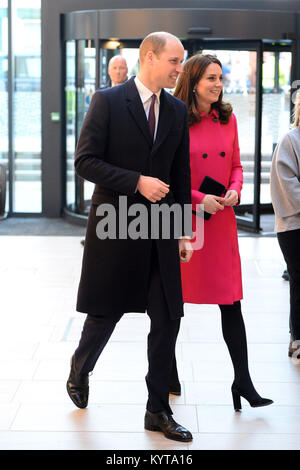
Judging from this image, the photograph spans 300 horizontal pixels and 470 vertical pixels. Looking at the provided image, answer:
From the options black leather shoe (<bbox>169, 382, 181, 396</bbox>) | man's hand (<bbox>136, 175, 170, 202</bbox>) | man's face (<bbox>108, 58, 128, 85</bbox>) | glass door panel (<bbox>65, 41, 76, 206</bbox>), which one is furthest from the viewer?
glass door panel (<bbox>65, 41, 76, 206</bbox>)

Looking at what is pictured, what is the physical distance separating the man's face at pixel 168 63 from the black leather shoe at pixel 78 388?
1.26m

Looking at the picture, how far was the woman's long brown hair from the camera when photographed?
11.8 feet

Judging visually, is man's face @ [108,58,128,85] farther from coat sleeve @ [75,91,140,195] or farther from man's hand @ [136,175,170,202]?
man's hand @ [136,175,170,202]

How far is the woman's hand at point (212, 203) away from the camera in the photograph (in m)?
3.55

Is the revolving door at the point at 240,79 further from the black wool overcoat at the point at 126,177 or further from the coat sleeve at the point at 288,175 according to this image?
the black wool overcoat at the point at 126,177

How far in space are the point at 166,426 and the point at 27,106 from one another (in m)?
6.79

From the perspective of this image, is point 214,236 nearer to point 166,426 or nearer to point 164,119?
point 164,119

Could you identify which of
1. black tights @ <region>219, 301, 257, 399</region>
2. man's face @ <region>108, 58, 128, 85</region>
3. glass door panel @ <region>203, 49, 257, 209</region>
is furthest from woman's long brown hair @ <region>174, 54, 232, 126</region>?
glass door panel @ <region>203, 49, 257, 209</region>

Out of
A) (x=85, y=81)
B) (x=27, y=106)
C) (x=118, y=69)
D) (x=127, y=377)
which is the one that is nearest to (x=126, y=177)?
(x=127, y=377)

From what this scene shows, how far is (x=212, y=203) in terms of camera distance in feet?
11.6

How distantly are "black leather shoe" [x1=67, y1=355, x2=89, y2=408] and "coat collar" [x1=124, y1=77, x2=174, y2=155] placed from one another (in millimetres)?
1051
